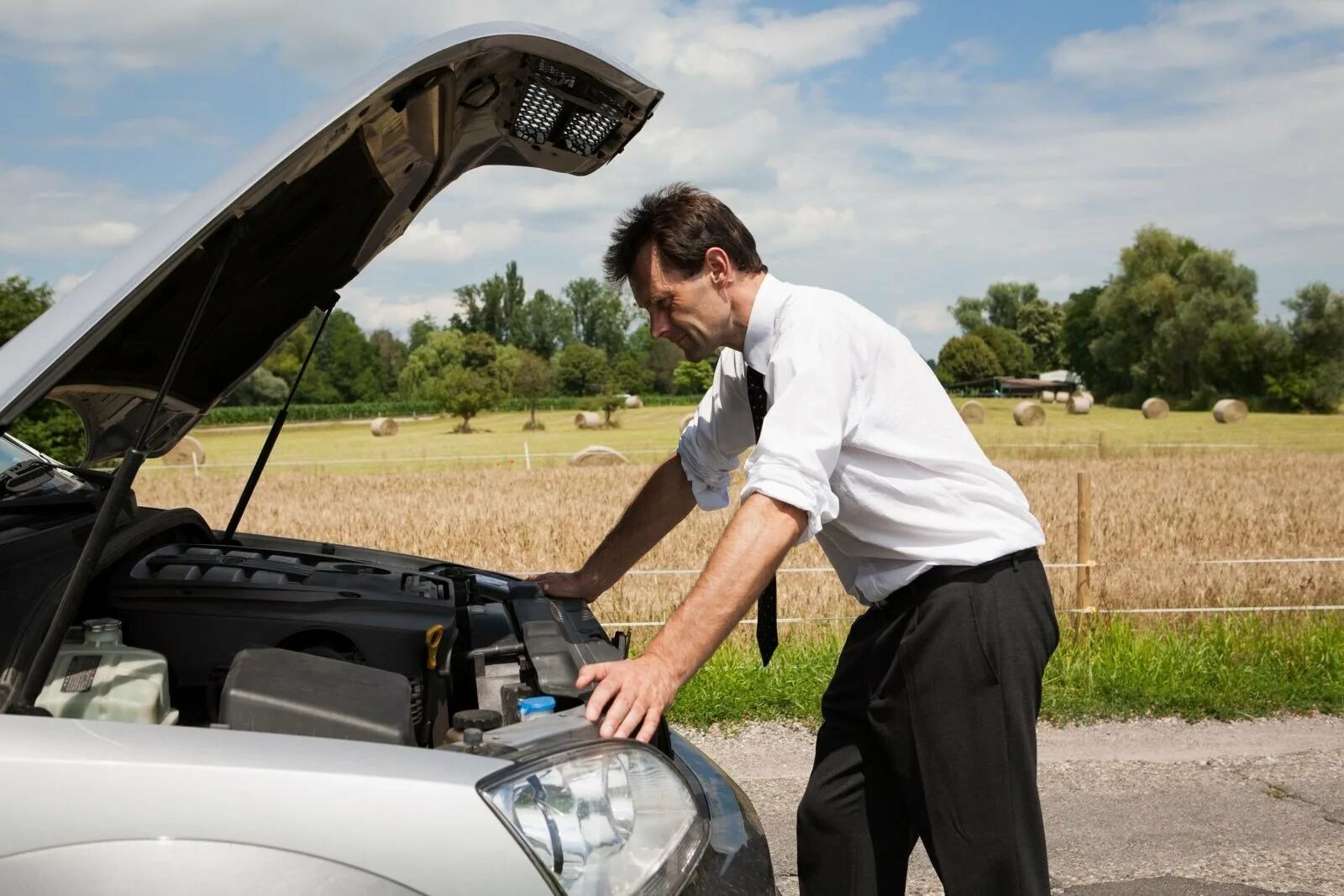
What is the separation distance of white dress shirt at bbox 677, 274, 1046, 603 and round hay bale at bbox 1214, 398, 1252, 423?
122 ft

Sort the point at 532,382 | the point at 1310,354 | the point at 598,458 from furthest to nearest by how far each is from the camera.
Answer: the point at 532,382 → the point at 1310,354 → the point at 598,458

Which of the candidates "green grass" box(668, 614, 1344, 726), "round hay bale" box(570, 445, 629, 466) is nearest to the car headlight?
"green grass" box(668, 614, 1344, 726)

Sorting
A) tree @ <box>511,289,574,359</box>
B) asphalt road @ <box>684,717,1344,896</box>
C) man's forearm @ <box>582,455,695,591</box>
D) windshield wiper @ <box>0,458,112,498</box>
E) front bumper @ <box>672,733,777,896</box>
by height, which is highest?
tree @ <box>511,289,574,359</box>

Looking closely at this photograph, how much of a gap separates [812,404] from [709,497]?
954 mm

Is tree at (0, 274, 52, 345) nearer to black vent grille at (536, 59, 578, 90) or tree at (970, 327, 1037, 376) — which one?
black vent grille at (536, 59, 578, 90)

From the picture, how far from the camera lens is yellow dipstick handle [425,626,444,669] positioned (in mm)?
2391

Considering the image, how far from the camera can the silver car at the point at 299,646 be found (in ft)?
4.92

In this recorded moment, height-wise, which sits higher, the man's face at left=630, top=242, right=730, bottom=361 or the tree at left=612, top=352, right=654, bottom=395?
the tree at left=612, top=352, right=654, bottom=395

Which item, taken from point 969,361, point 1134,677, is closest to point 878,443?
point 1134,677

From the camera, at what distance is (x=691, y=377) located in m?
56.8

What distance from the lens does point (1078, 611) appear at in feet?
22.2

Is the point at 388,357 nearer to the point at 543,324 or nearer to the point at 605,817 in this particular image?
the point at 543,324

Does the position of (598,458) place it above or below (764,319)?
below

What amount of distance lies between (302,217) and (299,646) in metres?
0.95
